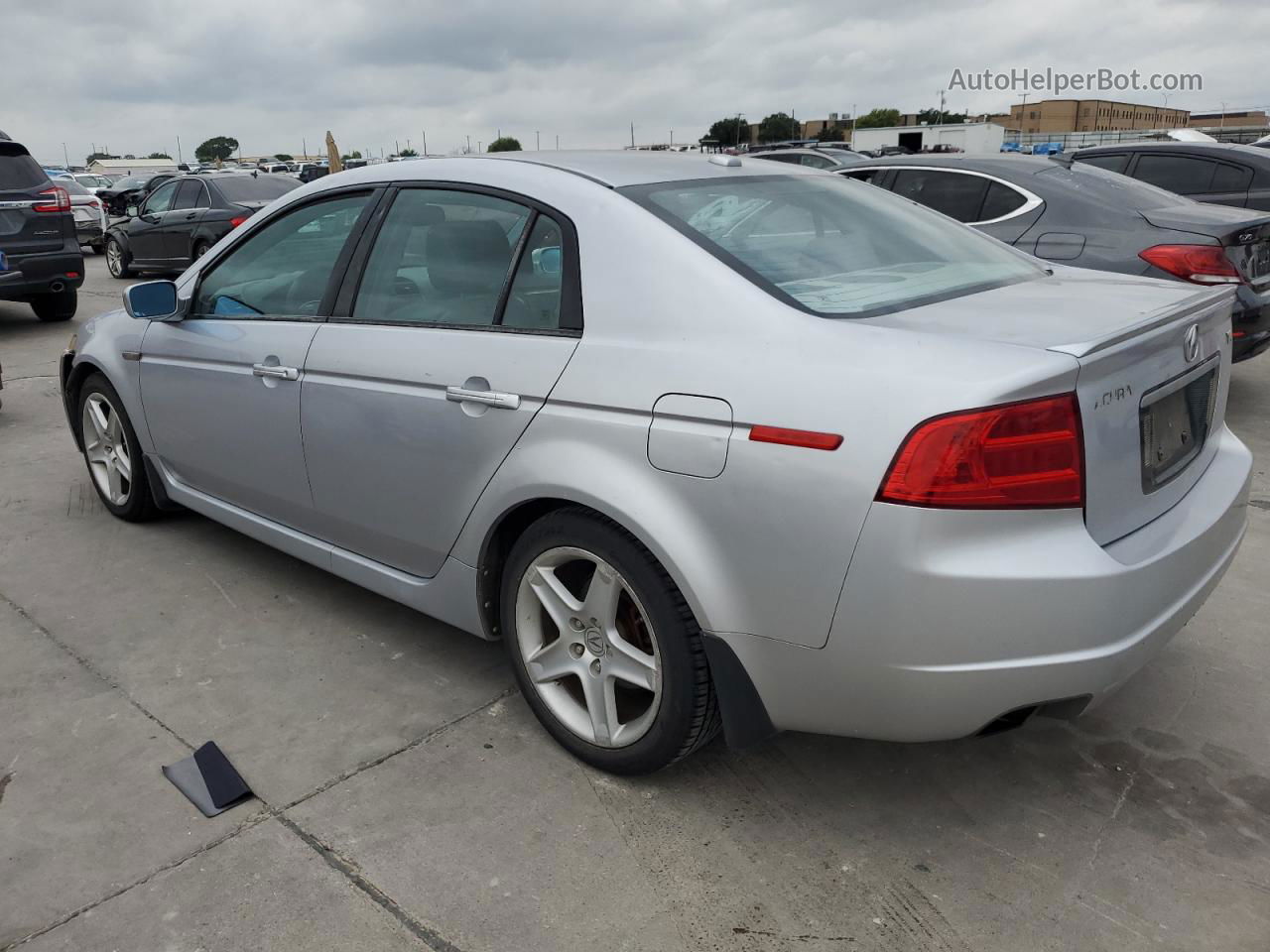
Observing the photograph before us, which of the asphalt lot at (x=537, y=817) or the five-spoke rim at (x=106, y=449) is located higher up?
the five-spoke rim at (x=106, y=449)

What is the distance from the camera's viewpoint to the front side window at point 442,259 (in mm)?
2844

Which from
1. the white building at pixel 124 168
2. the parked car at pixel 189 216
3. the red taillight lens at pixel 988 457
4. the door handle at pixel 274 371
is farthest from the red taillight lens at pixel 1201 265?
the white building at pixel 124 168

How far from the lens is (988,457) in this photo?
197 cm

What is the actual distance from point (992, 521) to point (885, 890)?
89cm

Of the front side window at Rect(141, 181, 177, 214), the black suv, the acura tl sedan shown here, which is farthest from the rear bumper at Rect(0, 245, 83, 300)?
the acura tl sedan

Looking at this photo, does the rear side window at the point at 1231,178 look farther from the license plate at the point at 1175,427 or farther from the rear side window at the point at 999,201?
the license plate at the point at 1175,427

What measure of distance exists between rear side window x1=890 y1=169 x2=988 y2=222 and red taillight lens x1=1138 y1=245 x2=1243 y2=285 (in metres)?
1.28

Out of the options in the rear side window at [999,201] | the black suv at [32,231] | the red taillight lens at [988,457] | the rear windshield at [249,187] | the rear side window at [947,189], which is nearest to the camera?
the red taillight lens at [988,457]

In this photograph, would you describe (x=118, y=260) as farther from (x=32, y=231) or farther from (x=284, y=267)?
(x=284, y=267)

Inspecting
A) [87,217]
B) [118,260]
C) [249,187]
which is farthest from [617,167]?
[87,217]

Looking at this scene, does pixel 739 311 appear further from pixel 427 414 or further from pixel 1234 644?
pixel 1234 644

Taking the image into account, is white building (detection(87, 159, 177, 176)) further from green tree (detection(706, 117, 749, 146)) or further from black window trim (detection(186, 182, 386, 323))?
black window trim (detection(186, 182, 386, 323))

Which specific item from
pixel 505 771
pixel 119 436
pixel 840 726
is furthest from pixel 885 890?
pixel 119 436

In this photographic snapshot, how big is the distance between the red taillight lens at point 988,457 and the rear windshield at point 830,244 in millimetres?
467
